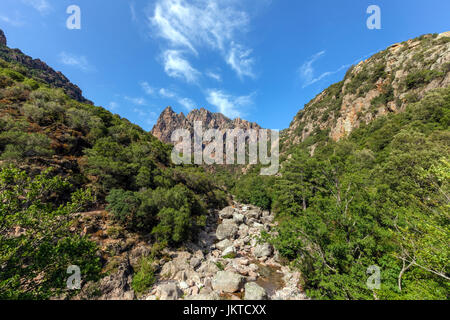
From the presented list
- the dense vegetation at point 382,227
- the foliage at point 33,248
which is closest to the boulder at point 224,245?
the dense vegetation at point 382,227

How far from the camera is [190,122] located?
159 m

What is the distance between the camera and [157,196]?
60.3 ft

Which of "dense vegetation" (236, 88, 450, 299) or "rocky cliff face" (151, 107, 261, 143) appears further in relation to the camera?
"rocky cliff face" (151, 107, 261, 143)

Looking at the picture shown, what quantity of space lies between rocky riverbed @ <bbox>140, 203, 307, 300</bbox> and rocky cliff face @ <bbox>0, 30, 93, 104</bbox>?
3092 inches

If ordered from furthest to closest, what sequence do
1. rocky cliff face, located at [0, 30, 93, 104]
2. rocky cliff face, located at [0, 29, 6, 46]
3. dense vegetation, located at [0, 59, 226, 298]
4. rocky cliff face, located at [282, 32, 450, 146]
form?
1. rocky cliff face, located at [0, 29, 6, 46]
2. rocky cliff face, located at [0, 30, 93, 104]
3. rocky cliff face, located at [282, 32, 450, 146]
4. dense vegetation, located at [0, 59, 226, 298]

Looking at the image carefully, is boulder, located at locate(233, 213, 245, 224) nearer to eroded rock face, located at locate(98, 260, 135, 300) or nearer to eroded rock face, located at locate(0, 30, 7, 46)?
eroded rock face, located at locate(98, 260, 135, 300)

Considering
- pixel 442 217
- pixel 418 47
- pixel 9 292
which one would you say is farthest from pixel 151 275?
pixel 418 47

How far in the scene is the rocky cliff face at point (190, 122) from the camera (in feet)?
463

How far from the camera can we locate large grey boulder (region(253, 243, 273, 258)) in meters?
17.8

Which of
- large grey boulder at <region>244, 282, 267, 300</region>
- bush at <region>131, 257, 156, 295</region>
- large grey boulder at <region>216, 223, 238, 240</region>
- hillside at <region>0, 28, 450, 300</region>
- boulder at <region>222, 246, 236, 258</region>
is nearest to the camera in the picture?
Result: hillside at <region>0, 28, 450, 300</region>

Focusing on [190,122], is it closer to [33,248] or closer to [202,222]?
[202,222]

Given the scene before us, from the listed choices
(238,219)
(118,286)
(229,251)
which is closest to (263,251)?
(229,251)

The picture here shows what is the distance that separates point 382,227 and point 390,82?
51680 mm

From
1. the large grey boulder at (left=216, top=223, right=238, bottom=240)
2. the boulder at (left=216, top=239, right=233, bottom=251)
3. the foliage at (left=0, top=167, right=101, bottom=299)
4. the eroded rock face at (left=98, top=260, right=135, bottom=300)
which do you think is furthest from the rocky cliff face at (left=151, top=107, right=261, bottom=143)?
the foliage at (left=0, top=167, right=101, bottom=299)
